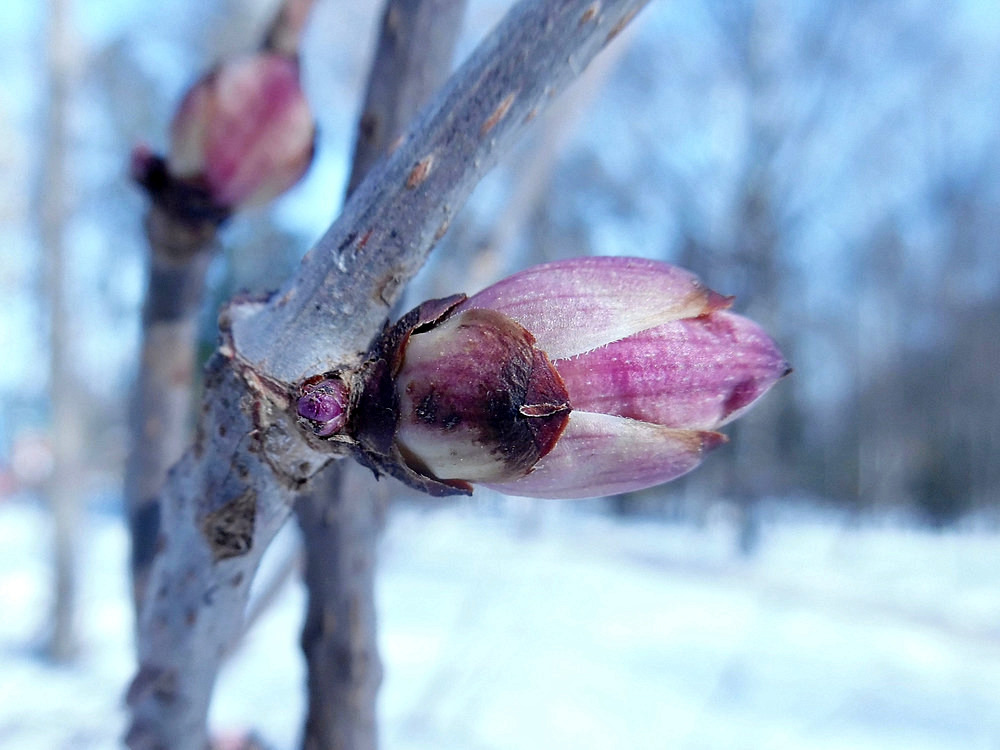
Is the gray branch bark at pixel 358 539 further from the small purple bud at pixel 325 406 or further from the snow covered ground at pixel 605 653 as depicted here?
the snow covered ground at pixel 605 653

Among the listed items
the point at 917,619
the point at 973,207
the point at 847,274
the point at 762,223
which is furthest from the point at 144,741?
the point at 847,274

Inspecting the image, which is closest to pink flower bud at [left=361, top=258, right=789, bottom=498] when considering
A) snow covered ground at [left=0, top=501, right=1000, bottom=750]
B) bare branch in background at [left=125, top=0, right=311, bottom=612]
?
bare branch in background at [left=125, top=0, right=311, bottom=612]

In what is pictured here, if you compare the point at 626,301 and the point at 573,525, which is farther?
the point at 573,525

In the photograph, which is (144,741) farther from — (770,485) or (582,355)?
(770,485)

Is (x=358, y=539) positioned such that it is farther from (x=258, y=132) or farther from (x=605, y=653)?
(x=605, y=653)

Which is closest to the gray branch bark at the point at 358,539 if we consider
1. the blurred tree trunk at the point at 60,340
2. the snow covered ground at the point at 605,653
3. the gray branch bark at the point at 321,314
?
the gray branch bark at the point at 321,314

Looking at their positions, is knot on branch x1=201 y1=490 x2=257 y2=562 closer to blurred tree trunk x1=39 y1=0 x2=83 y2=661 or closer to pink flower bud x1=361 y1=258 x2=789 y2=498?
pink flower bud x1=361 y1=258 x2=789 y2=498

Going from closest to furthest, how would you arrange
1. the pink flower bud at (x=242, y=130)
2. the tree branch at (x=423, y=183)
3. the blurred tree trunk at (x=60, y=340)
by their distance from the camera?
the tree branch at (x=423, y=183) < the pink flower bud at (x=242, y=130) < the blurred tree trunk at (x=60, y=340)
